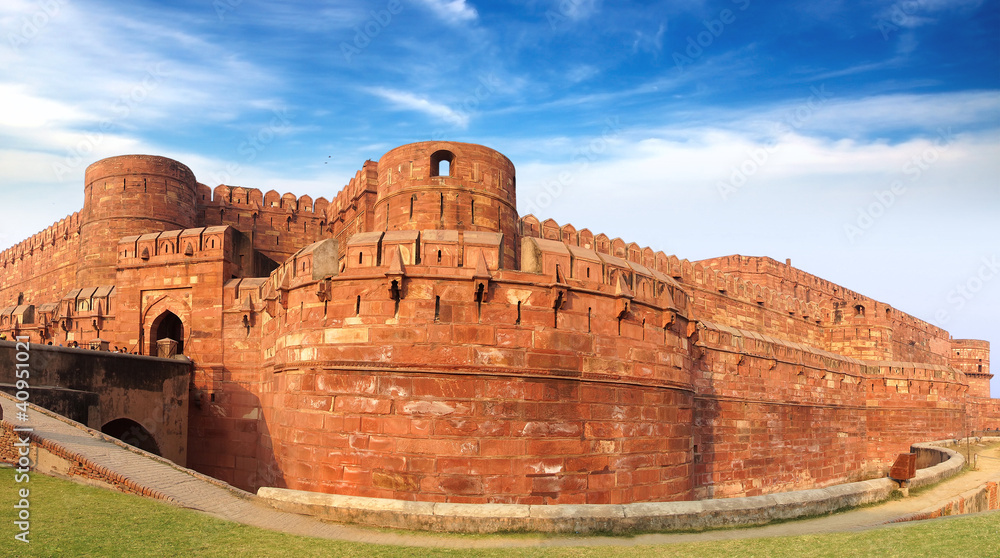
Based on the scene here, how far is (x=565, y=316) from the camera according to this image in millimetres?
10453

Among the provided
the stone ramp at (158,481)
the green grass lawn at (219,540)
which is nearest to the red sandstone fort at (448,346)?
the stone ramp at (158,481)

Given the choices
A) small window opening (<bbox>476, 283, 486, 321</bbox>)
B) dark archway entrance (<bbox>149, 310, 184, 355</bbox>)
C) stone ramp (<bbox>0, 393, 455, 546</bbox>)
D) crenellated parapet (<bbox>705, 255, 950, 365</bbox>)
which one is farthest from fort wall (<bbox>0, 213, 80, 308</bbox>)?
crenellated parapet (<bbox>705, 255, 950, 365</bbox>)

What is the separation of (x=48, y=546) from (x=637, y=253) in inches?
904

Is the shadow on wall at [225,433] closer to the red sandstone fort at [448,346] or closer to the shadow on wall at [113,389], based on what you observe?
the red sandstone fort at [448,346]

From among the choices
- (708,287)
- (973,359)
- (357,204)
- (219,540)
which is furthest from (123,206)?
(973,359)

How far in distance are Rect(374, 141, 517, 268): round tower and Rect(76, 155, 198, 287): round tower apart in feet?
32.0

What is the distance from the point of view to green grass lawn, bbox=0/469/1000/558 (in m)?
5.82

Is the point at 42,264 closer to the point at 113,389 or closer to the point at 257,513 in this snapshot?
the point at 113,389

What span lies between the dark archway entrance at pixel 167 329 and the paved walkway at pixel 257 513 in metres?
8.57

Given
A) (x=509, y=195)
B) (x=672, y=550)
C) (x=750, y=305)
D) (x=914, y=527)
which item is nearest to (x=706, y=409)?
(x=509, y=195)

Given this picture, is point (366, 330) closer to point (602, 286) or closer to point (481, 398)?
point (481, 398)

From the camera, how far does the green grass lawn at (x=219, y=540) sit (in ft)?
19.1

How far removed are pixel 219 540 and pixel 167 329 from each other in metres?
14.7

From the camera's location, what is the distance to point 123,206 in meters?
21.9
